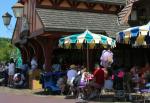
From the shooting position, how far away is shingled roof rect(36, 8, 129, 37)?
24861mm

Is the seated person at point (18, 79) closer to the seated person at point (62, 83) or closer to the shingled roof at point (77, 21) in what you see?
the shingled roof at point (77, 21)

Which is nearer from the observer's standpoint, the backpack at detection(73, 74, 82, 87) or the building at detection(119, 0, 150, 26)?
the backpack at detection(73, 74, 82, 87)

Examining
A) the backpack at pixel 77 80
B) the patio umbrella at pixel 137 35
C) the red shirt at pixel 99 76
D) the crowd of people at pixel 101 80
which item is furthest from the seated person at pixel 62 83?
the patio umbrella at pixel 137 35

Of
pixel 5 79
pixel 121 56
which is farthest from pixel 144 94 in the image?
pixel 5 79

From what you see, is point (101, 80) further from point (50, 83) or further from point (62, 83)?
point (50, 83)

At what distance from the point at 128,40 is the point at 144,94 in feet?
6.86

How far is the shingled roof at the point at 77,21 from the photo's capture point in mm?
24861

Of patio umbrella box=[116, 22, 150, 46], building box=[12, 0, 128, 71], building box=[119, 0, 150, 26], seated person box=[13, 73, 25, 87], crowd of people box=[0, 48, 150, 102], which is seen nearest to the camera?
patio umbrella box=[116, 22, 150, 46]

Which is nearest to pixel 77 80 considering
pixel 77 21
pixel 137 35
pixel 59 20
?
pixel 137 35

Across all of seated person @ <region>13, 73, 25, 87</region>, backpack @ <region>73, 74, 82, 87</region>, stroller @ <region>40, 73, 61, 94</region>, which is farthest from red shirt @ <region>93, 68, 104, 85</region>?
seated person @ <region>13, 73, 25, 87</region>

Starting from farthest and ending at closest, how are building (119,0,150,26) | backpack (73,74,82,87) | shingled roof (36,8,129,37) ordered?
shingled roof (36,8,129,37)
building (119,0,150,26)
backpack (73,74,82,87)

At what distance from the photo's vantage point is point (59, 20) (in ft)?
83.3

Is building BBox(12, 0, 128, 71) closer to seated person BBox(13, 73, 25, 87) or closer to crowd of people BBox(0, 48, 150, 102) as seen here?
seated person BBox(13, 73, 25, 87)

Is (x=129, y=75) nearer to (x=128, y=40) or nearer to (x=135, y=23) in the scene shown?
(x=128, y=40)
